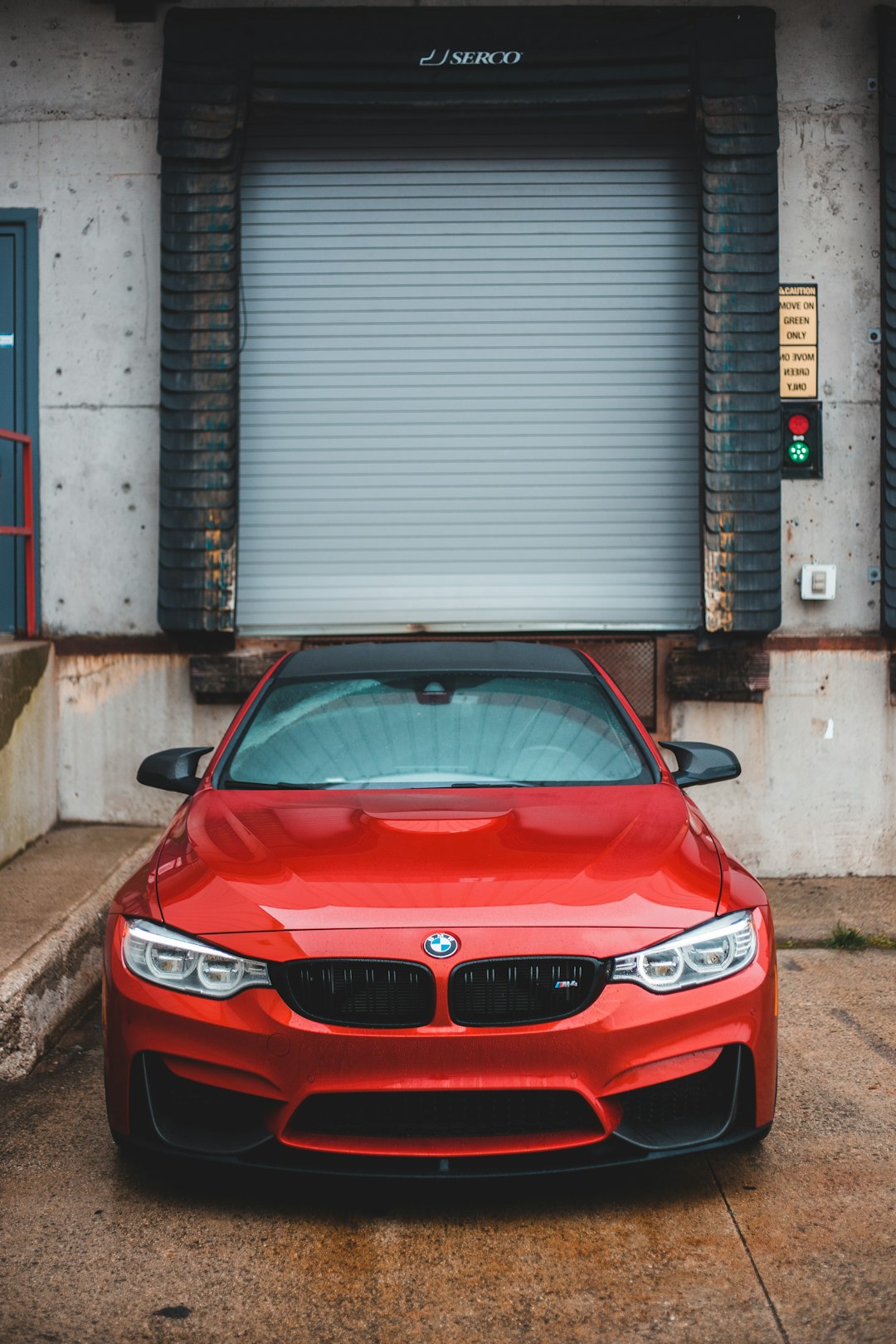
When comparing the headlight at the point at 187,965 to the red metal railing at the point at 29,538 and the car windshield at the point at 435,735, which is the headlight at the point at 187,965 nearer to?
the car windshield at the point at 435,735

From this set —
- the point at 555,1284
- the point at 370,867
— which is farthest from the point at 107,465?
the point at 555,1284

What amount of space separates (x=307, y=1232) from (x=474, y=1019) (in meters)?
0.69

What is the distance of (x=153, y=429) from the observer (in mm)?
7211

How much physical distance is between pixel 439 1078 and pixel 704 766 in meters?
1.74

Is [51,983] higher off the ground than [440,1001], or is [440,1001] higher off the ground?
[440,1001]

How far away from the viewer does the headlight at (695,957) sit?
120 inches

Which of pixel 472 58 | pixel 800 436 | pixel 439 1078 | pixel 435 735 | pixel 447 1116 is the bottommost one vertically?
pixel 447 1116

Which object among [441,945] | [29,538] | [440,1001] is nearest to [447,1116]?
[440,1001]

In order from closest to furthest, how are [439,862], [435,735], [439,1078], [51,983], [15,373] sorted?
[439,1078] → [439,862] → [435,735] → [51,983] → [15,373]

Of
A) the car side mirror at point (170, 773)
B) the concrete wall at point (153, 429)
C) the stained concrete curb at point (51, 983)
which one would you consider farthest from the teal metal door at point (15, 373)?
the car side mirror at point (170, 773)

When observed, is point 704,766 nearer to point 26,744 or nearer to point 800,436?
point 800,436

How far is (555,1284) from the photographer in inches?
111

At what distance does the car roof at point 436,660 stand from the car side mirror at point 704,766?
20.4 inches

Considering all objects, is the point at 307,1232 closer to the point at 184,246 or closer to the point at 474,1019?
the point at 474,1019
